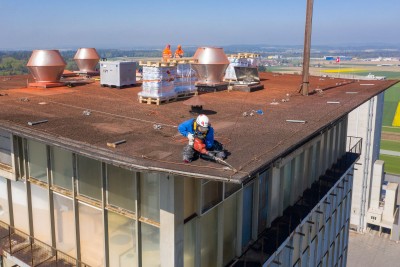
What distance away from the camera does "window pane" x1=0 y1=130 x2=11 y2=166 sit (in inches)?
509

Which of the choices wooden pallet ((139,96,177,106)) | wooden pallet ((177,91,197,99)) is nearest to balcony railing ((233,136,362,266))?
wooden pallet ((139,96,177,106))

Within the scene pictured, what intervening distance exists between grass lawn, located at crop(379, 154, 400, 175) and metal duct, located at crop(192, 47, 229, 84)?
153ft

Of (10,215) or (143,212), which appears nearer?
(143,212)

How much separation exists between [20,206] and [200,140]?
307 inches

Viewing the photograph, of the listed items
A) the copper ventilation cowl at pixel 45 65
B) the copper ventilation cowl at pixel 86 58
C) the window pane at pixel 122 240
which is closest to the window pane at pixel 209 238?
the window pane at pixel 122 240

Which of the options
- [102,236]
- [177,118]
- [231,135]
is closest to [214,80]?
[177,118]

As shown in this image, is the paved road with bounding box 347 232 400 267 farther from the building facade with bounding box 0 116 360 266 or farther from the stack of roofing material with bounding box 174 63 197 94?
the stack of roofing material with bounding box 174 63 197 94

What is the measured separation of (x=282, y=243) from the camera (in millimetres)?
13133

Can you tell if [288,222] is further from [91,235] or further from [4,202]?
[4,202]

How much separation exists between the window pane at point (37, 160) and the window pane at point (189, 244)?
5108 mm

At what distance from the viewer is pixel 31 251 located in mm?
12352

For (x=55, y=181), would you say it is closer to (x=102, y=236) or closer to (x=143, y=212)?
(x=102, y=236)

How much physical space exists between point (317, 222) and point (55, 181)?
1094cm

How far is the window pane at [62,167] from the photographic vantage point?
11.5m
